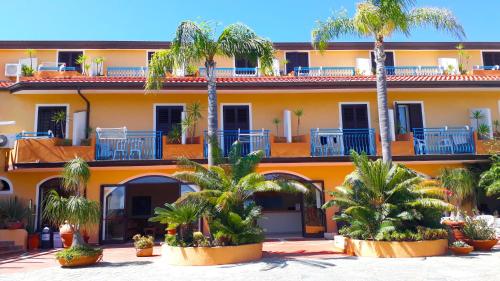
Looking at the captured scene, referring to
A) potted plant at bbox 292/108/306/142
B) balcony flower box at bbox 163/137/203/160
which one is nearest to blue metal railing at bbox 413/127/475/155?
potted plant at bbox 292/108/306/142

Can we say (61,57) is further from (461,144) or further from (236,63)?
(461,144)

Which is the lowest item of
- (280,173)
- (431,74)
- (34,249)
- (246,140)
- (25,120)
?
(34,249)

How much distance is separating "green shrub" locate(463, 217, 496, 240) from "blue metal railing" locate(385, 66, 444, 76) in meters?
10.3

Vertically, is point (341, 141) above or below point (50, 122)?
below

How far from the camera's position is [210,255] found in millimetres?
11617

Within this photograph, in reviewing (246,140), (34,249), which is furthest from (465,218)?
(34,249)

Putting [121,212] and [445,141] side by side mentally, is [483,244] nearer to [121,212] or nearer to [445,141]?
[445,141]

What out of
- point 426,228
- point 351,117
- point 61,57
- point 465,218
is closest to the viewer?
point 426,228

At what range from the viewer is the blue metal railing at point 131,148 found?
1691 cm

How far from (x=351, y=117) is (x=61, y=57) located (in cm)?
1391

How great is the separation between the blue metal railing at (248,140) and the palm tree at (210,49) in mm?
3582

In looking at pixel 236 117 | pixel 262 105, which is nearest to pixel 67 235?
pixel 236 117

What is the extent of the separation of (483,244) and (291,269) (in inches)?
248

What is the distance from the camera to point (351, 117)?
19344mm
